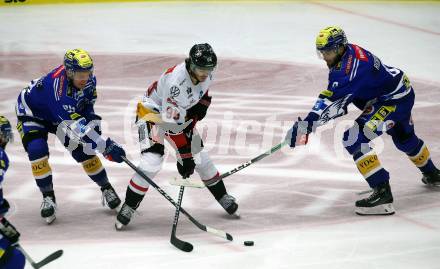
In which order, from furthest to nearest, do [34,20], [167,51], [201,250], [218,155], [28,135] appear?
[34,20] < [167,51] < [218,155] < [28,135] < [201,250]

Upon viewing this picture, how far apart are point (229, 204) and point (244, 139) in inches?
84.9

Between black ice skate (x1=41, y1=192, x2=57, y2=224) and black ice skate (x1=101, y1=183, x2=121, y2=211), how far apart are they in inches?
15.9

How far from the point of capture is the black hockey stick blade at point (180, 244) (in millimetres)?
5816

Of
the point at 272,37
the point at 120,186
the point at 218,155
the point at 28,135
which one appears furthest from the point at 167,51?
the point at 28,135

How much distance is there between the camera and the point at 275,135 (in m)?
8.66

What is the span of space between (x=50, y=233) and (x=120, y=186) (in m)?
1.20

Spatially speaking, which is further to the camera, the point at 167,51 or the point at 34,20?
the point at 34,20

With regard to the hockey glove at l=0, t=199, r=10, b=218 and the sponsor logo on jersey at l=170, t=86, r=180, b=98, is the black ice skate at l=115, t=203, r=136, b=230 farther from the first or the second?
the hockey glove at l=0, t=199, r=10, b=218

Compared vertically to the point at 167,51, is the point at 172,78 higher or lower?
higher

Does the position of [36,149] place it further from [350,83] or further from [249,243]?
[350,83]

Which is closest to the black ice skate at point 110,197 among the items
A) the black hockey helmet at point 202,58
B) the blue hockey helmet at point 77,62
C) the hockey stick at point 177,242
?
the hockey stick at point 177,242

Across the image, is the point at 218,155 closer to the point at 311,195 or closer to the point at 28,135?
the point at 311,195

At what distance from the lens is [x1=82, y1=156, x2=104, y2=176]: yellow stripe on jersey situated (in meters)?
6.62

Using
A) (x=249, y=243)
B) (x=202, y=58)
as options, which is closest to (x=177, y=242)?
(x=249, y=243)
